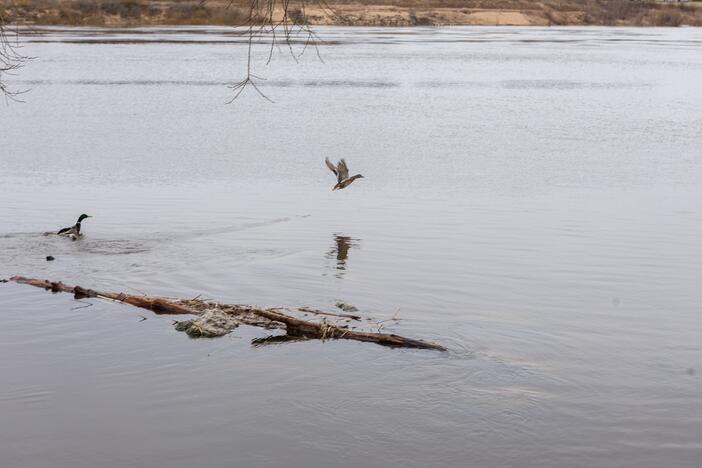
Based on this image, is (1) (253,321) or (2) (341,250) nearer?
(1) (253,321)

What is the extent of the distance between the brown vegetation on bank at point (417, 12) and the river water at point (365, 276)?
1645 inches

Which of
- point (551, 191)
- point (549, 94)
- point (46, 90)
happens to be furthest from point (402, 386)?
point (46, 90)

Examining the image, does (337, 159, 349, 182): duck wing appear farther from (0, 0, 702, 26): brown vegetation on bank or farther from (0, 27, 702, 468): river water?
(0, 0, 702, 26): brown vegetation on bank

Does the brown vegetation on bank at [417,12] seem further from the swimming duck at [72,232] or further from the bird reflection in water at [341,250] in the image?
the bird reflection in water at [341,250]

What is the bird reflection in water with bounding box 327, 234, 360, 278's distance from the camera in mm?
12266

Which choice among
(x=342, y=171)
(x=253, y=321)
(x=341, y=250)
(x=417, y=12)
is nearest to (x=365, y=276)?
(x=341, y=250)

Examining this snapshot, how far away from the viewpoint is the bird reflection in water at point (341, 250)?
12266 mm

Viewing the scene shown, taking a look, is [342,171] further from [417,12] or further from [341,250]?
[417,12]

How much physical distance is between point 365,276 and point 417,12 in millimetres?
67878

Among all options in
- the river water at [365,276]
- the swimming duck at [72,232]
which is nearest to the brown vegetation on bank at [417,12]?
the river water at [365,276]

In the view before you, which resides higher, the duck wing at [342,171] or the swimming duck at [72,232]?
the duck wing at [342,171]

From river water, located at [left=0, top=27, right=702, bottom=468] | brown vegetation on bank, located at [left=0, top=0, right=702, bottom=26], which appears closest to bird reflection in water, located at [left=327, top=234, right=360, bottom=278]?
river water, located at [left=0, top=27, right=702, bottom=468]

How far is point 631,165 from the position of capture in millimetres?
19219

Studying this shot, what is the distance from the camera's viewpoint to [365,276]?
12000mm
